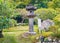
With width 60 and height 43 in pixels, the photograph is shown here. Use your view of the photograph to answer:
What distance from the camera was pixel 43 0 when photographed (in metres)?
28.2

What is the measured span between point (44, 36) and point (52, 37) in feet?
2.00

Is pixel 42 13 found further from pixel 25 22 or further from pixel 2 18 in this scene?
pixel 2 18

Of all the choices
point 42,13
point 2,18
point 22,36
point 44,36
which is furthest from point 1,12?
point 42,13

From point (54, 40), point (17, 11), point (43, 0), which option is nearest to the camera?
point (54, 40)

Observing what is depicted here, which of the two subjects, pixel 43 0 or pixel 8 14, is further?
pixel 43 0

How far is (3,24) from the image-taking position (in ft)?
52.3

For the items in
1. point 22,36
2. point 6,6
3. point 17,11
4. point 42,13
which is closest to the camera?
point 22,36

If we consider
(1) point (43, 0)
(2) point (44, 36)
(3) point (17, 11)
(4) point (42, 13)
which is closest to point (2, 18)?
(2) point (44, 36)

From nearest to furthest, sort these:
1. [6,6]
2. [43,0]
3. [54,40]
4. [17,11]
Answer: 1. [54,40]
2. [6,6]
3. [17,11]
4. [43,0]

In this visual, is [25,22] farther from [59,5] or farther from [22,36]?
[22,36]

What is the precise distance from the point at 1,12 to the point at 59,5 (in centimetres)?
922

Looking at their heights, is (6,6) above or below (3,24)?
above

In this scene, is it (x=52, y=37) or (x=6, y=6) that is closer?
(x=52, y=37)

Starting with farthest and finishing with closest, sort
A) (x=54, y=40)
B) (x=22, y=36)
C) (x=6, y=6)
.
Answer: (x=6, y=6), (x=22, y=36), (x=54, y=40)
